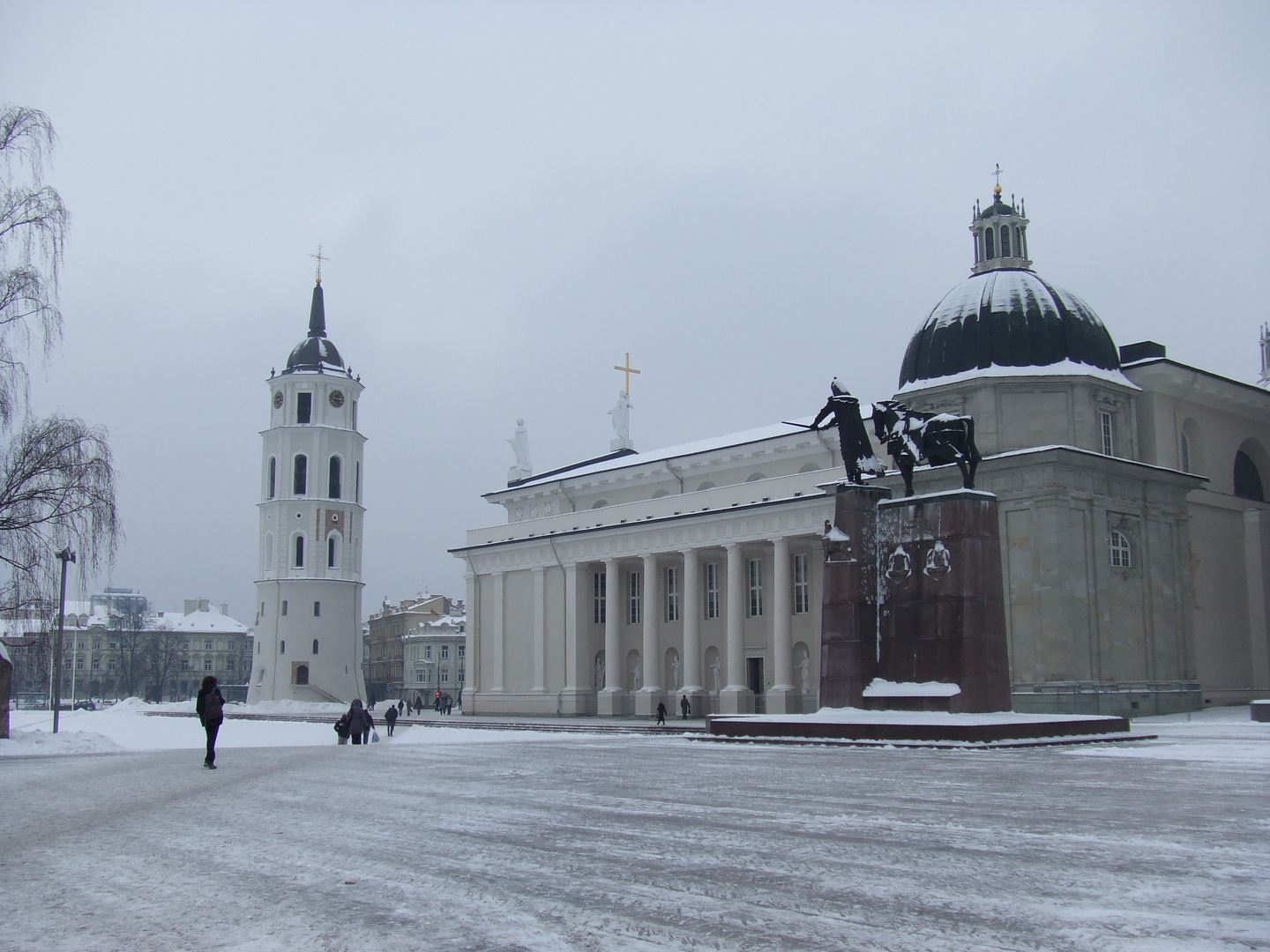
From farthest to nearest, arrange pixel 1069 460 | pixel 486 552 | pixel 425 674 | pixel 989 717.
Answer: pixel 425 674 → pixel 486 552 → pixel 1069 460 → pixel 989 717

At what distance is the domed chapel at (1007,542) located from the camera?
4019 cm

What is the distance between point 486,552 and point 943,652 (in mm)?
43909

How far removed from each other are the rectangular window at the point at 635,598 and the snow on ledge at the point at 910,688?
34180 mm

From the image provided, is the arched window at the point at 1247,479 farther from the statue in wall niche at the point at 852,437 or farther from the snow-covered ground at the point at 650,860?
the snow-covered ground at the point at 650,860

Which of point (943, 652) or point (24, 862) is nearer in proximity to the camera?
point (24, 862)

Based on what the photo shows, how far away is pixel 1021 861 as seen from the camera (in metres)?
8.04

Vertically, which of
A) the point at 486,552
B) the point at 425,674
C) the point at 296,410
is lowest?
the point at 425,674

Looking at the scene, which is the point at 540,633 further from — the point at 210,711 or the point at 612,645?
the point at 210,711

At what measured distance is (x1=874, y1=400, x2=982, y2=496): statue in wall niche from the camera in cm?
2664

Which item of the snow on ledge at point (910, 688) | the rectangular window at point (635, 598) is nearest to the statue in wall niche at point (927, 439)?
the snow on ledge at point (910, 688)

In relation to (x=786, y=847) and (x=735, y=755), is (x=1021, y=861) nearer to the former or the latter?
(x=786, y=847)

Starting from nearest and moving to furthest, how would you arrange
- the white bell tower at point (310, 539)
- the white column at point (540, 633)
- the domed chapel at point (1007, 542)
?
the domed chapel at point (1007, 542)
the white column at point (540, 633)
the white bell tower at point (310, 539)

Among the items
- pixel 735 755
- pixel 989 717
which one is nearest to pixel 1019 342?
pixel 989 717

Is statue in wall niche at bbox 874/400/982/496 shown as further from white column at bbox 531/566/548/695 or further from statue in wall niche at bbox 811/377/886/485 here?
white column at bbox 531/566/548/695
